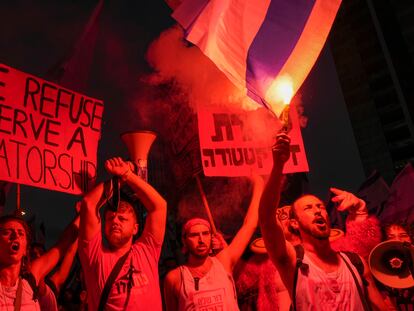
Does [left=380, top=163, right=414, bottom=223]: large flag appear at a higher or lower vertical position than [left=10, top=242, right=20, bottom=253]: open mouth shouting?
higher

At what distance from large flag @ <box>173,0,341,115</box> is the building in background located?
14483 millimetres

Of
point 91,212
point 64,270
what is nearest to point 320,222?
point 91,212

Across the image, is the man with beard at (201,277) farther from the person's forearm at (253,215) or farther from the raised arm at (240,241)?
the person's forearm at (253,215)

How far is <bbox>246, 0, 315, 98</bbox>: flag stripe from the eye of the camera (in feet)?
10.8

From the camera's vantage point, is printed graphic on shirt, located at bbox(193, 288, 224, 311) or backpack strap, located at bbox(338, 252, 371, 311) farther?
printed graphic on shirt, located at bbox(193, 288, 224, 311)

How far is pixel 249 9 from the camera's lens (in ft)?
11.7

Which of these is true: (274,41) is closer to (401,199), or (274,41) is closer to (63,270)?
(63,270)

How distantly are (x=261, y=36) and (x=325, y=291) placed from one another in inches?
74.6

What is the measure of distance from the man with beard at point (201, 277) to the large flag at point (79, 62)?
8.70ft

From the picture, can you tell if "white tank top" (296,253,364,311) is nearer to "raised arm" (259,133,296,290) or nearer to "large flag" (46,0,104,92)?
"raised arm" (259,133,296,290)

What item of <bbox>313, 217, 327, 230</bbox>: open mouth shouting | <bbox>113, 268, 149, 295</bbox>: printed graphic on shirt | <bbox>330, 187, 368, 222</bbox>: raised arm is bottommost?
<bbox>113, 268, 149, 295</bbox>: printed graphic on shirt

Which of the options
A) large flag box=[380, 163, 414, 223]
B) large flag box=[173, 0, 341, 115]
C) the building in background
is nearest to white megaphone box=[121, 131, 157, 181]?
large flag box=[173, 0, 341, 115]

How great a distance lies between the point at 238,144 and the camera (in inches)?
209

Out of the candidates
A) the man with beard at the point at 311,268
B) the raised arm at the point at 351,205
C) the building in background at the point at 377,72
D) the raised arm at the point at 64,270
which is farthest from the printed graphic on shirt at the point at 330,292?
the building in background at the point at 377,72
